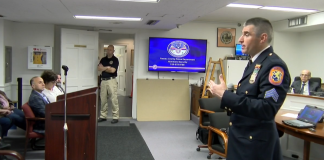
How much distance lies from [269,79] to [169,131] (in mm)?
4032

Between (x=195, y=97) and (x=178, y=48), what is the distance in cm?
123

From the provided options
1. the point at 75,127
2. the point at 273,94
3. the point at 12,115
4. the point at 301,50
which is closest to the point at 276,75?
the point at 273,94

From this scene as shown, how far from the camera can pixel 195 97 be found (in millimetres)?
6148

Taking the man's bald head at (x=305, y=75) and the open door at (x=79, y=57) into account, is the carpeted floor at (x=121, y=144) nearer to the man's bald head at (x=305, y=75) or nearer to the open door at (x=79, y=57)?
the open door at (x=79, y=57)

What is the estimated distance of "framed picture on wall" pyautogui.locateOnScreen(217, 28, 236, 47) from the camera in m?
6.52

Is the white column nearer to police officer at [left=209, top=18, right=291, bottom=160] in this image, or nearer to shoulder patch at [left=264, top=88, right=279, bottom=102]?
police officer at [left=209, top=18, right=291, bottom=160]

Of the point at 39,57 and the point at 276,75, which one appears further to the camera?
the point at 39,57

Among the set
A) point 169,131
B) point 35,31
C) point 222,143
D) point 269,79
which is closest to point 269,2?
point 222,143

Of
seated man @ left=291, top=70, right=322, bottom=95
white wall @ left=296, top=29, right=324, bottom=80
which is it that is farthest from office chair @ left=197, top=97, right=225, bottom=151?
white wall @ left=296, top=29, right=324, bottom=80

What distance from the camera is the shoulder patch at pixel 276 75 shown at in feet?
4.65

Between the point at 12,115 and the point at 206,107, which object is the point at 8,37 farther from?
the point at 206,107

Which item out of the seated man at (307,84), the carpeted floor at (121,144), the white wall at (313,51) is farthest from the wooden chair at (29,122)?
the white wall at (313,51)

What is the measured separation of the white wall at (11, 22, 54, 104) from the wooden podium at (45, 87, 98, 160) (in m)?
3.66

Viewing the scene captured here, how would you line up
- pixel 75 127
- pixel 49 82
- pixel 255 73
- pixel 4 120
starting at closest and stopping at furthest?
pixel 255 73 → pixel 75 127 → pixel 4 120 → pixel 49 82
